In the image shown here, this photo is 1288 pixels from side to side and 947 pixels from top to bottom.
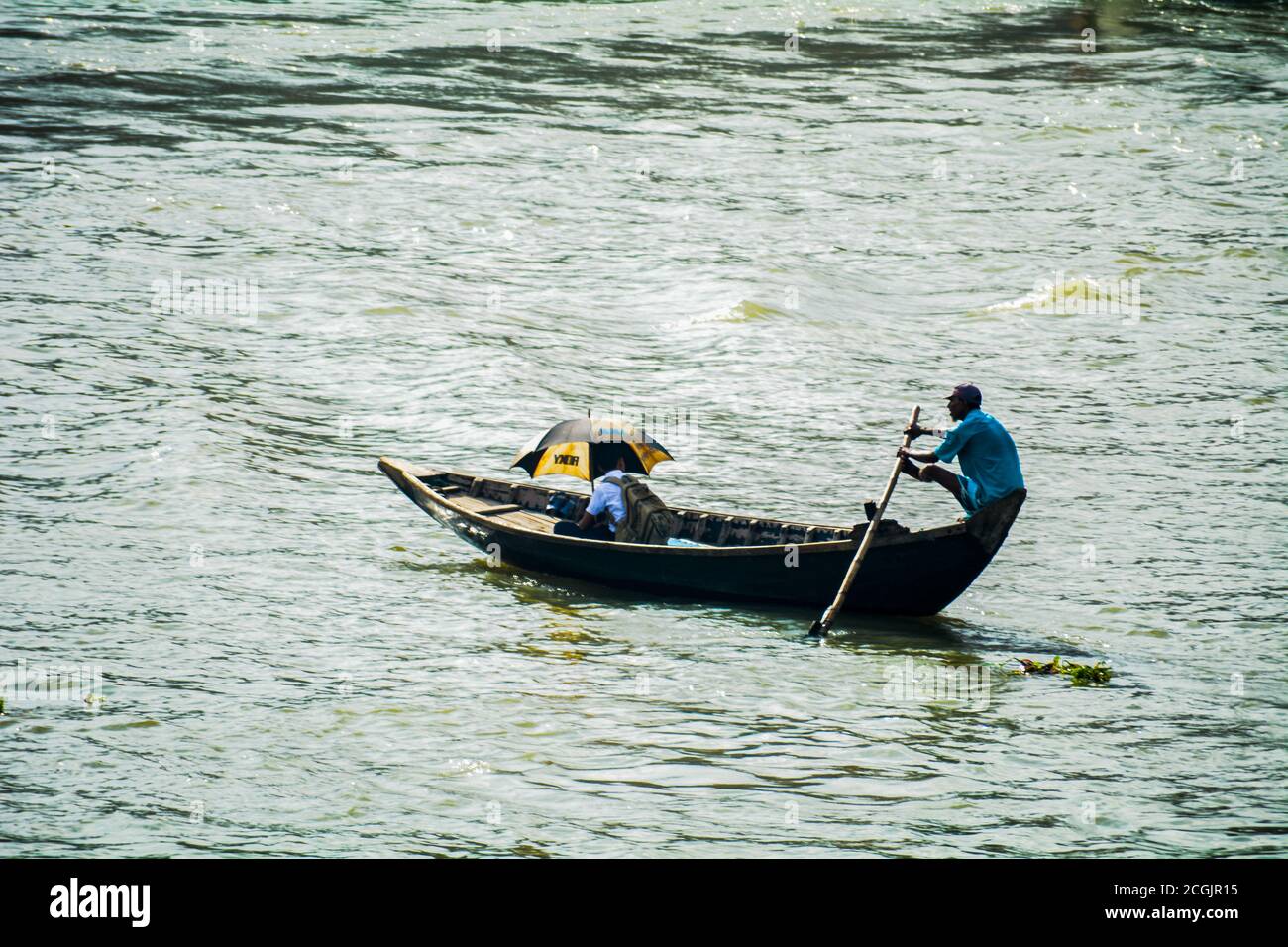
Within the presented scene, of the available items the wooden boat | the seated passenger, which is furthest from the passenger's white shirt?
the wooden boat

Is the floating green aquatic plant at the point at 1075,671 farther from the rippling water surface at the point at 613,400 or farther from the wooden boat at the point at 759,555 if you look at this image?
the wooden boat at the point at 759,555

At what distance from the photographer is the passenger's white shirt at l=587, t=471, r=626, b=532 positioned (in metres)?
13.8

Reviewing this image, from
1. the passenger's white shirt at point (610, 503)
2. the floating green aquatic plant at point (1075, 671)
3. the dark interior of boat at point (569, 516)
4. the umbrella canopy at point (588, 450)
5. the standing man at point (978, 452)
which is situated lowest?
the floating green aquatic plant at point (1075, 671)

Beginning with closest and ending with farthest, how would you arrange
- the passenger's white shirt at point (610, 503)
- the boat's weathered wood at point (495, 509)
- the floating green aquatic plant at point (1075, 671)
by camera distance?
the floating green aquatic plant at point (1075, 671) < the passenger's white shirt at point (610, 503) < the boat's weathered wood at point (495, 509)

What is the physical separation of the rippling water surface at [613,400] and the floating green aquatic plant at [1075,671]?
0.18 meters

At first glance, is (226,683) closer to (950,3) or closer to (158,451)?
(158,451)

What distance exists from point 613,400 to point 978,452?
7.81 metres

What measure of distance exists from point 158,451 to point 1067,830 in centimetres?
1098

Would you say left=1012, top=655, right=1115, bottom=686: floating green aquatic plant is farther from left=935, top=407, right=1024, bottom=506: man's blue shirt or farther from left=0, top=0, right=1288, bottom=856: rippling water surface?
left=935, top=407, right=1024, bottom=506: man's blue shirt

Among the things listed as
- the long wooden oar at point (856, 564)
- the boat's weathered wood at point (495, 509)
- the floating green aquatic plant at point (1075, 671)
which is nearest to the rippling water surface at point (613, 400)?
the floating green aquatic plant at point (1075, 671)

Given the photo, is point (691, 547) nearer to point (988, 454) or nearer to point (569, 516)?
point (569, 516)

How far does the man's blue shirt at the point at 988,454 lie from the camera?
1248 centimetres

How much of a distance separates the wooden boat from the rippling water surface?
0.91 feet

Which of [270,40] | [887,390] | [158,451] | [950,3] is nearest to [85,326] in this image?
[158,451]
